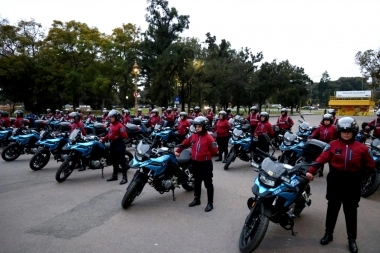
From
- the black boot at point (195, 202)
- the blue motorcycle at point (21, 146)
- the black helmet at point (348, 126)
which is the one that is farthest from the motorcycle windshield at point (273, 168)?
the blue motorcycle at point (21, 146)

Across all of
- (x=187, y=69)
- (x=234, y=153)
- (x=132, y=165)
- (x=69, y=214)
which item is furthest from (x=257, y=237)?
(x=187, y=69)

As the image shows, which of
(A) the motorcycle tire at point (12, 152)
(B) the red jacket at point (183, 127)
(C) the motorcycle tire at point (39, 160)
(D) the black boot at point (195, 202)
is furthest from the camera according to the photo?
(B) the red jacket at point (183, 127)

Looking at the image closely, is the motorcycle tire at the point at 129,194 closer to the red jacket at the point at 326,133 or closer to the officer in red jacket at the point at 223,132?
the officer in red jacket at the point at 223,132

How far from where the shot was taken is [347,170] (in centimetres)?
410

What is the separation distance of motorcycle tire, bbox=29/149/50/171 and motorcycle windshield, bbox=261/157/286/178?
7203 mm

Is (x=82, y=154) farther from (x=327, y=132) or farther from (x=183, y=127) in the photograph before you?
(x=327, y=132)

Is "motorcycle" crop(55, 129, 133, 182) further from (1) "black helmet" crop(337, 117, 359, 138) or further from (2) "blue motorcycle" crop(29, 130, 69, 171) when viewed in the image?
(1) "black helmet" crop(337, 117, 359, 138)

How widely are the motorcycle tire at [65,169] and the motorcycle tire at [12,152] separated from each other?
4.06 metres

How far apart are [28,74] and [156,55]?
13.3 meters

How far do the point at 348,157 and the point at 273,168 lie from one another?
3.43ft

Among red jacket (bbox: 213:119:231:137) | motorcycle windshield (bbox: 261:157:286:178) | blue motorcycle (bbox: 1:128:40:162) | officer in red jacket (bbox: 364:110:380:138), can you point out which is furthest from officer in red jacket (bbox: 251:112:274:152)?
blue motorcycle (bbox: 1:128:40:162)

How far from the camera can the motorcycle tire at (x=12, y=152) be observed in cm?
1047

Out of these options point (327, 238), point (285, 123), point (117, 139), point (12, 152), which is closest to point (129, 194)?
point (117, 139)

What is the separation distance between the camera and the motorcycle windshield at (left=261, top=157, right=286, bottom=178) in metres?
4.03
